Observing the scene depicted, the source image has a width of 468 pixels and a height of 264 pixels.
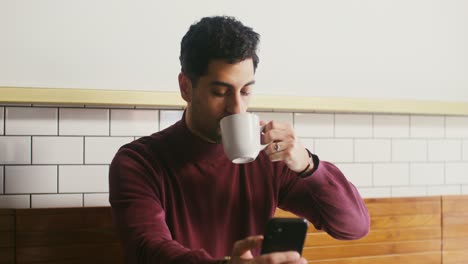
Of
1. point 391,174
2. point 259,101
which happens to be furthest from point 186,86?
point 391,174

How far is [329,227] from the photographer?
1.17 meters

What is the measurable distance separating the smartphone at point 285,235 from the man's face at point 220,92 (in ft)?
1.24

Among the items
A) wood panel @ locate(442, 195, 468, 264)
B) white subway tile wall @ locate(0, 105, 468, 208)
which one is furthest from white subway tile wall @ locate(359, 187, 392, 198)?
wood panel @ locate(442, 195, 468, 264)

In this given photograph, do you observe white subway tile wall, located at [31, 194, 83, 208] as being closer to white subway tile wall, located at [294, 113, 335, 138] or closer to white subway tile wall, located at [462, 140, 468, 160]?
white subway tile wall, located at [294, 113, 335, 138]

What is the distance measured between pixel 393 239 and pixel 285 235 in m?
1.05

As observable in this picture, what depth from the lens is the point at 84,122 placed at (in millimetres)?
1397

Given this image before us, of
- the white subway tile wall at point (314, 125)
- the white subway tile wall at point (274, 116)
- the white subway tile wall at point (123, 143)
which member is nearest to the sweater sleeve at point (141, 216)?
the white subway tile wall at point (123, 143)

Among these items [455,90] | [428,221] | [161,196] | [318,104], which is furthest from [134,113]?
[455,90]

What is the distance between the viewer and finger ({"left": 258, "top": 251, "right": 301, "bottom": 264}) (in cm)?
72

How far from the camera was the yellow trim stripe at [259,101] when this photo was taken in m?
1.29

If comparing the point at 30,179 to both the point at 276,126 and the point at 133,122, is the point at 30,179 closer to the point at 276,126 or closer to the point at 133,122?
the point at 133,122

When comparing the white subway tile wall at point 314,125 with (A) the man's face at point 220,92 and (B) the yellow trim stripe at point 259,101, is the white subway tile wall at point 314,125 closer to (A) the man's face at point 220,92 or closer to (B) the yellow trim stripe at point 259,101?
(B) the yellow trim stripe at point 259,101

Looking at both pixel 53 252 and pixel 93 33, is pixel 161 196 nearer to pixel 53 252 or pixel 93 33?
pixel 53 252

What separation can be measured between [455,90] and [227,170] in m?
1.10
